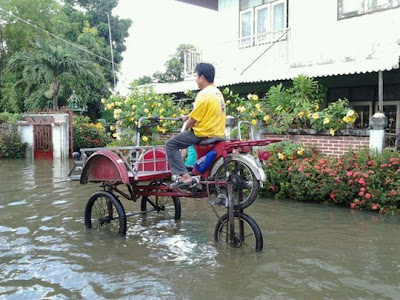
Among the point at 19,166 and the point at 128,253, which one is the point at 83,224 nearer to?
the point at 128,253

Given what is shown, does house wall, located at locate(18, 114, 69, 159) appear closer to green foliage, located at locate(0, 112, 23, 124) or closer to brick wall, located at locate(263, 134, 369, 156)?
green foliage, located at locate(0, 112, 23, 124)

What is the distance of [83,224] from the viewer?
6758 mm

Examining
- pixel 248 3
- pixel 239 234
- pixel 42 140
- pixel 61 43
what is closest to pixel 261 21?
pixel 248 3

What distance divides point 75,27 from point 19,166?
15.3 metres

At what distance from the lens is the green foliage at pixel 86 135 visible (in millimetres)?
19564

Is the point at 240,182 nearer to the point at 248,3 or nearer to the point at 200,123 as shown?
the point at 200,123

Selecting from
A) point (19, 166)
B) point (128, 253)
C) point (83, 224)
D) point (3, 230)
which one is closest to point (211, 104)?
point (128, 253)

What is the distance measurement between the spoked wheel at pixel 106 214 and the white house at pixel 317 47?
20.3 ft

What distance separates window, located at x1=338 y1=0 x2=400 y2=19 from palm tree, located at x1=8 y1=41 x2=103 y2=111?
13.2 metres

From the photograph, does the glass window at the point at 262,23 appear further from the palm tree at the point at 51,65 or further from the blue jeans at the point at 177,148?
the palm tree at the point at 51,65

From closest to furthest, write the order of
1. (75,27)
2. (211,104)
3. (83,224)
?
(211,104) → (83,224) → (75,27)

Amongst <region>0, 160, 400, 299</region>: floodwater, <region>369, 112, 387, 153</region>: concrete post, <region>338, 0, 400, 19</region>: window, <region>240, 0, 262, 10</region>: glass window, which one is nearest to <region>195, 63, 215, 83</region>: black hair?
<region>0, 160, 400, 299</region>: floodwater

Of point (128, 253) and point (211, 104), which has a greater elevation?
point (211, 104)

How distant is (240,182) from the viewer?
16.5 feet
